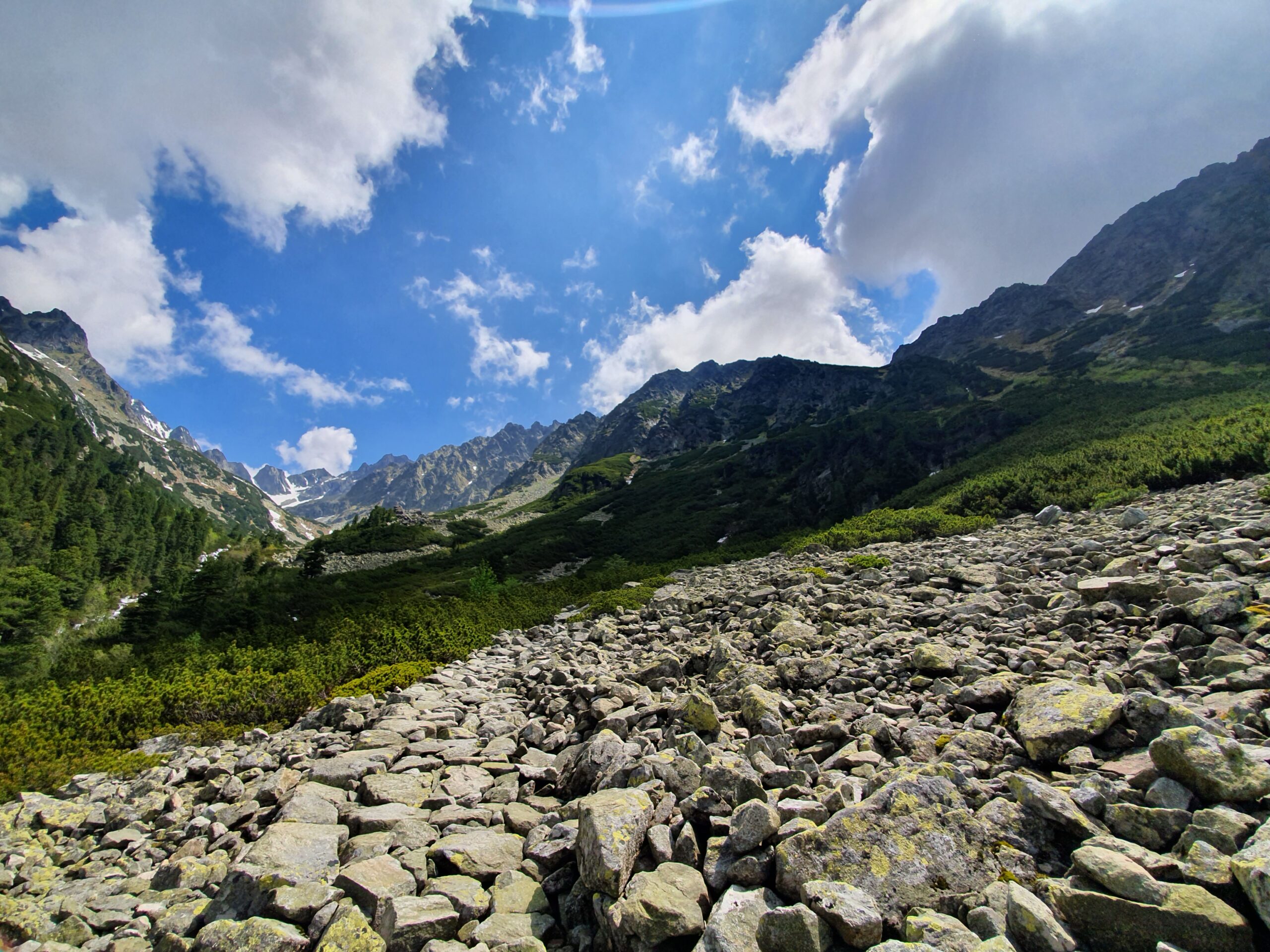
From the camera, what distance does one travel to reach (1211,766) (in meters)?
3.83

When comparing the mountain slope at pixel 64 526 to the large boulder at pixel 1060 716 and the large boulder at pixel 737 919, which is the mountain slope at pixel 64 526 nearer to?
the large boulder at pixel 737 919

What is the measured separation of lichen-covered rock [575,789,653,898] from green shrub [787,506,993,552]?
2584cm

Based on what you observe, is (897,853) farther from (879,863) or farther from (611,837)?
(611,837)

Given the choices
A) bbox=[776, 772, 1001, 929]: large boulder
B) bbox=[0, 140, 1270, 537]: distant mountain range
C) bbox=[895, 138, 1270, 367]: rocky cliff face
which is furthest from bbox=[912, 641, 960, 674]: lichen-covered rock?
bbox=[895, 138, 1270, 367]: rocky cliff face

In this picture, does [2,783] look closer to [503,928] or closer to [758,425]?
[503,928]

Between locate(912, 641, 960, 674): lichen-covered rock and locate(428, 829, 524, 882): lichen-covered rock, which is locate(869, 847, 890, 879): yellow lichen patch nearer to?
locate(428, 829, 524, 882): lichen-covered rock

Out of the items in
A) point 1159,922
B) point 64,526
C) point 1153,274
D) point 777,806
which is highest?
point 1153,274

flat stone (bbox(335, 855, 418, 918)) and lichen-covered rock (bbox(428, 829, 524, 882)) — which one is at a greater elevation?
flat stone (bbox(335, 855, 418, 918))

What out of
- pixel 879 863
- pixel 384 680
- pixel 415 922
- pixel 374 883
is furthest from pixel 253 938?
pixel 384 680

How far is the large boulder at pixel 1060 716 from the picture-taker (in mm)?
4930

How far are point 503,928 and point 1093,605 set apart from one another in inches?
407

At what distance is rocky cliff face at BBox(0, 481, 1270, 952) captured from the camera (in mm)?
3453

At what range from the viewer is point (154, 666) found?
16.7 metres

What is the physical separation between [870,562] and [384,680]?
17.7 m
